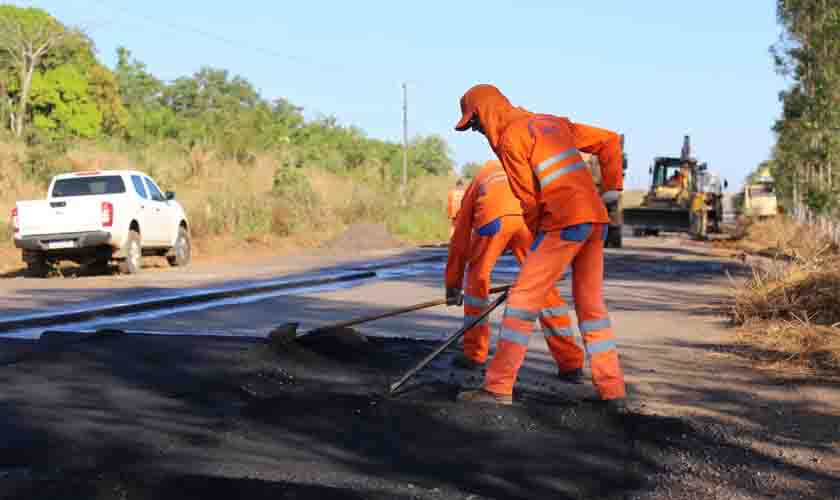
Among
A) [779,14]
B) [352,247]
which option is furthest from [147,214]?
[779,14]

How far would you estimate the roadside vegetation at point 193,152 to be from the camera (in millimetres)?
32531

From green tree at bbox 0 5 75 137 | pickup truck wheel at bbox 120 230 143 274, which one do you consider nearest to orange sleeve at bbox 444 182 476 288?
pickup truck wheel at bbox 120 230 143 274

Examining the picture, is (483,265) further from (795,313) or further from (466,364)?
(795,313)

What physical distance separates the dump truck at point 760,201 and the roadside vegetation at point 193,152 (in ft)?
49.1

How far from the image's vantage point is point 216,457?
5.30 m

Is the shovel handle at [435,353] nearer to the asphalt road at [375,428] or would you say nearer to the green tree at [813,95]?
the asphalt road at [375,428]

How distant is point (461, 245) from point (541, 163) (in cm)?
188

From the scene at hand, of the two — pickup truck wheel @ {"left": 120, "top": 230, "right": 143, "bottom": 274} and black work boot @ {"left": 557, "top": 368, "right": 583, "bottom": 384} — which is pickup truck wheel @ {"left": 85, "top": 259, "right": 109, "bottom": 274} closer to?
pickup truck wheel @ {"left": 120, "top": 230, "right": 143, "bottom": 274}

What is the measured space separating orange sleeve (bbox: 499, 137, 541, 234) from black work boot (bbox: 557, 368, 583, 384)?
1308mm

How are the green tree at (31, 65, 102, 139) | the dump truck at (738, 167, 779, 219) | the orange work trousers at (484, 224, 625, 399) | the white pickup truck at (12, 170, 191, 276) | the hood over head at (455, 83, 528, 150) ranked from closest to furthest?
the orange work trousers at (484, 224, 625, 399) < the hood over head at (455, 83, 528, 150) < the white pickup truck at (12, 170, 191, 276) < the green tree at (31, 65, 102, 139) < the dump truck at (738, 167, 779, 219)

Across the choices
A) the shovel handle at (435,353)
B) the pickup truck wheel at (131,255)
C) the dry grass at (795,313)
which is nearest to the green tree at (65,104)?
the pickup truck wheel at (131,255)

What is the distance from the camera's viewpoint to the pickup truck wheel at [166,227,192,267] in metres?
23.0

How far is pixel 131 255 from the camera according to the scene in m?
20.2

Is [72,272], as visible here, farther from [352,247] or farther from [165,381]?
[165,381]
